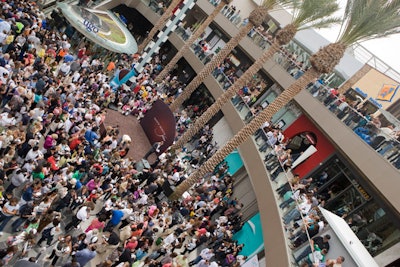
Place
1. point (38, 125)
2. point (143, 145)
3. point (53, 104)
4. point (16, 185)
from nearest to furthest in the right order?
point (16, 185) < point (38, 125) < point (53, 104) < point (143, 145)

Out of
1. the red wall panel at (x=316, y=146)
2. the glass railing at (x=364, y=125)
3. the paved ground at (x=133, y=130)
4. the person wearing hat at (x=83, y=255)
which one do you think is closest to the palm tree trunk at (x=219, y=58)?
the paved ground at (x=133, y=130)

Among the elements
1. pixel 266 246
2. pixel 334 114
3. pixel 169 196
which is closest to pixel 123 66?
pixel 169 196

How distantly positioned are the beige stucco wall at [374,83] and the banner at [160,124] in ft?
40.3

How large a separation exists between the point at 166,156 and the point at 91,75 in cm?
581

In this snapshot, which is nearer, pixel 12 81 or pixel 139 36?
pixel 12 81

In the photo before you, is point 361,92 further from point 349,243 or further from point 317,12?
point 349,243

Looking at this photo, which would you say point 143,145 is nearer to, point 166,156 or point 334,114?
point 166,156

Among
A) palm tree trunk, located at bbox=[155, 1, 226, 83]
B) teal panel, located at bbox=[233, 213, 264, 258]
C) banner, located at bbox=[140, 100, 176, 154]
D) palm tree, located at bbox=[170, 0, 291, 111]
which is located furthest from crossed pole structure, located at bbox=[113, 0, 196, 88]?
teal panel, located at bbox=[233, 213, 264, 258]

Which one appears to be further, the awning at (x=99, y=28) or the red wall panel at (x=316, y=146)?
the awning at (x=99, y=28)

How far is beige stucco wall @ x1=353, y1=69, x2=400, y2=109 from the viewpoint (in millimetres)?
24391

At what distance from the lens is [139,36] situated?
127 ft

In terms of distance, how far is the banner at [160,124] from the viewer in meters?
20.6

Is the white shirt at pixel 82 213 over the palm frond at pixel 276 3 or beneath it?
beneath

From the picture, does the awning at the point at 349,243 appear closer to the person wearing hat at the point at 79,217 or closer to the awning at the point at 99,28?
the person wearing hat at the point at 79,217
